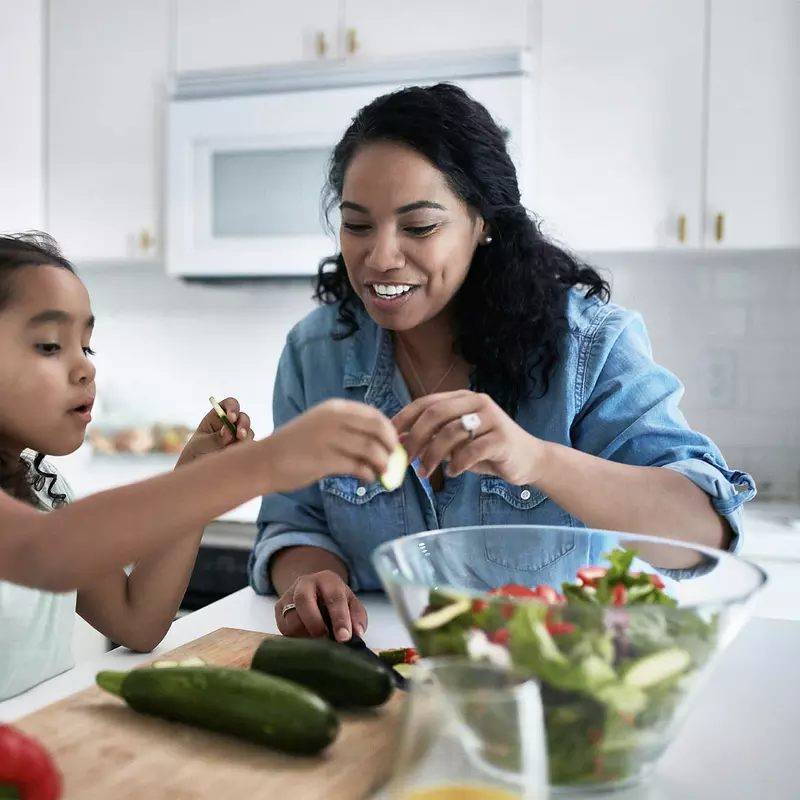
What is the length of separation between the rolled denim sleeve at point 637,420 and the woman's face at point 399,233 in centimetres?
26

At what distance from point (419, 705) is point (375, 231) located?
91 centimetres

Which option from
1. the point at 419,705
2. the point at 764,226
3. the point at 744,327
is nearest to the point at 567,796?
the point at 419,705

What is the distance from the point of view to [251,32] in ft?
9.35

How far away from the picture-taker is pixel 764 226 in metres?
2.51

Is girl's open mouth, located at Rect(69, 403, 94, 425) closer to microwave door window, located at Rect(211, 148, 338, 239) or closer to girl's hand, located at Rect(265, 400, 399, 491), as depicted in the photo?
girl's hand, located at Rect(265, 400, 399, 491)

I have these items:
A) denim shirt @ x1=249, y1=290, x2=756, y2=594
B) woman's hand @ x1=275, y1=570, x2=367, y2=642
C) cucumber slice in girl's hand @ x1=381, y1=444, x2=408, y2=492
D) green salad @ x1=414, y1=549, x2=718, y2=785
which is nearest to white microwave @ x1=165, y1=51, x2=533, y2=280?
denim shirt @ x1=249, y1=290, x2=756, y2=594

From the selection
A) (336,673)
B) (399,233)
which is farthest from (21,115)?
(336,673)

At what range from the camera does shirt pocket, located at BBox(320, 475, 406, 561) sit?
4.68 ft

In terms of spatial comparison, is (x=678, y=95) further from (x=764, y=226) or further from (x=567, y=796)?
(x=567, y=796)

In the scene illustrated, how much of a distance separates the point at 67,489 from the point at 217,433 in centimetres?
26

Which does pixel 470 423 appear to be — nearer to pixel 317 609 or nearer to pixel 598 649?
pixel 317 609

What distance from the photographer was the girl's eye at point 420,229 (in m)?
1.32

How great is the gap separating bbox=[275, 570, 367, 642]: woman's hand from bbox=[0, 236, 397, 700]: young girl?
151mm

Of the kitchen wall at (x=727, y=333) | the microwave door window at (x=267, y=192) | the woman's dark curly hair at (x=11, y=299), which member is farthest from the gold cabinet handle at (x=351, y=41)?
the woman's dark curly hair at (x=11, y=299)
